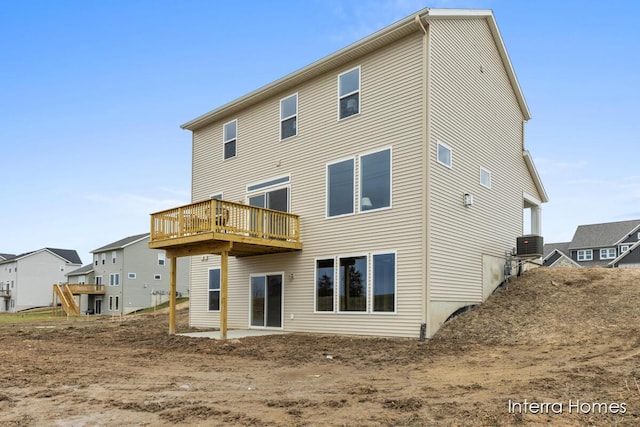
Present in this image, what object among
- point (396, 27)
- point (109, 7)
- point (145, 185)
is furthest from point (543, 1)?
point (145, 185)

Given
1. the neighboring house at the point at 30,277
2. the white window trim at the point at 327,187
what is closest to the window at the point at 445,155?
Answer: the white window trim at the point at 327,187

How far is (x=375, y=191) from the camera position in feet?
42.1

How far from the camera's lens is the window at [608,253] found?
4850 centimetres

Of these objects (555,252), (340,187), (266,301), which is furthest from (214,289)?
(555,252)

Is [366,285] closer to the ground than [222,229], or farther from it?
closer to the ground

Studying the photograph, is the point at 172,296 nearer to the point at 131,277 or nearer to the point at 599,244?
the point at 131,277

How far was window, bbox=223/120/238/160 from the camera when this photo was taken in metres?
17.4

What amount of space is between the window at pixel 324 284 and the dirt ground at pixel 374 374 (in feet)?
3.39

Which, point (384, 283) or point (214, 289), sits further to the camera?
point (214, 289)

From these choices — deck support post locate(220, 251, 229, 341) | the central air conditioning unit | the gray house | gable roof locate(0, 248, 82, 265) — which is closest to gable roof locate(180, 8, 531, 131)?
the central air conditioning unit

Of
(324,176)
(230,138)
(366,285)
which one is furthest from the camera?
(230,138)

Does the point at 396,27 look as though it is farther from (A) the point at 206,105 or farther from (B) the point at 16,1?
(B) the point at 16,1

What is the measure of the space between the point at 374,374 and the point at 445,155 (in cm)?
676

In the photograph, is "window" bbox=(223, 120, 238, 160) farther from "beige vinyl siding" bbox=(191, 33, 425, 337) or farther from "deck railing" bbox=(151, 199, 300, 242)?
"deck railing" bbox=(151, 199, 300, 242)
